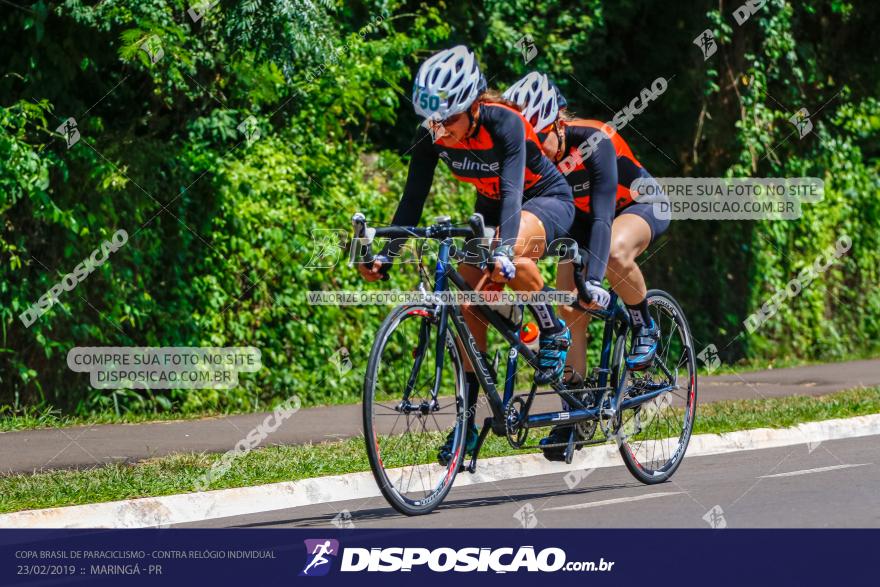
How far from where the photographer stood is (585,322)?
784cm

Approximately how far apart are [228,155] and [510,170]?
214 inches

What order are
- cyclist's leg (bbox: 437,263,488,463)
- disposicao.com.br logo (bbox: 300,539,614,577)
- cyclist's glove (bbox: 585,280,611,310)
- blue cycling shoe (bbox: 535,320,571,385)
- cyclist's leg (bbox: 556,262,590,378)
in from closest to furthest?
disposicao.com.br logo (bbox: 300,539,614,577)
cyclist's leg (bbox: 437,263,488,463)
blue cycling shoe (bbox: 535,320,571,385)
cyclist's glove (bbox: 585,280,611,310)
cyclist's leg (bbox: 556,262,590,378)

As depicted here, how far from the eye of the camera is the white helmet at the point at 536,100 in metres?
7.34

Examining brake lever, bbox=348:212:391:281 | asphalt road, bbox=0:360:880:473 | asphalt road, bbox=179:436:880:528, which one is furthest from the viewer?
asphalt road, bbox=0:360:880:473

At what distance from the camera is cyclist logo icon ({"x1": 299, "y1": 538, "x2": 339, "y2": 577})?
547 centimetres

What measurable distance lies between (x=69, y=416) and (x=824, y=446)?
18.6 ft

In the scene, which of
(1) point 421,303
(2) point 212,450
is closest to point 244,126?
(2) point 212,450

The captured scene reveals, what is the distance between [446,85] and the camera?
6496 mm

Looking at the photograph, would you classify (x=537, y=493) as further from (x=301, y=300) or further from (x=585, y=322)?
(x=301, y=300)

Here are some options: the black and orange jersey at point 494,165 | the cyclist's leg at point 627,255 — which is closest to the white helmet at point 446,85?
the black and orange jersey at point 494,165

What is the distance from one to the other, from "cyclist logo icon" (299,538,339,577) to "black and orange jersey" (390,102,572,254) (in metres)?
1.55

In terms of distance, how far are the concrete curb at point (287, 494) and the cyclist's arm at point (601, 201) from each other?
5.62ft

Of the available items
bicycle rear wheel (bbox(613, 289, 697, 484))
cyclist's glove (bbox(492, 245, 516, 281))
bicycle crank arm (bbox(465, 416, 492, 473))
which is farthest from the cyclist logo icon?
bicycle rear wheel (bbox(613, 289, 697, 484))

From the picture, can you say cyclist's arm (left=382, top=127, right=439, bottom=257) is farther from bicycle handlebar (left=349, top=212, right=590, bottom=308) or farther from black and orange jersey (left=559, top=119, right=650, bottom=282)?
black and orange jersey (left=559, top=119, right=650, bottom=282)
